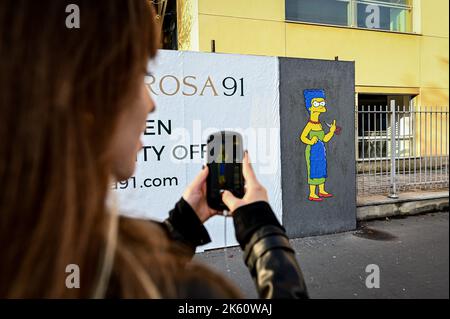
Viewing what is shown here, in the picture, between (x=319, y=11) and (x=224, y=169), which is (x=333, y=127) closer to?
(x=319, y=11)

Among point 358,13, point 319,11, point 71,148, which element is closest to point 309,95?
point 319,11

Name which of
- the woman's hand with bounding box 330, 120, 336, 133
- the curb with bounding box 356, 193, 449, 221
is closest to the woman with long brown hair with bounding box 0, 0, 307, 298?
the curb with bounding box 356, 193, 449, 221

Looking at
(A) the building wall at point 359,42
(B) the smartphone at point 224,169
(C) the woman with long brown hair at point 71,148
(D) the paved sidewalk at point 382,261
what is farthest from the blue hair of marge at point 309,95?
(C) the woman with long brown hair at point 71,148

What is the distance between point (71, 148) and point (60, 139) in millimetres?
21

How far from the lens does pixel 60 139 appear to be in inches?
20.7

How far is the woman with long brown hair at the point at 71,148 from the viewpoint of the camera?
0.52 meters

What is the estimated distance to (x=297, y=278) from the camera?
0.83 meters

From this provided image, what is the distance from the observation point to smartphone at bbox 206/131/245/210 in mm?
1084

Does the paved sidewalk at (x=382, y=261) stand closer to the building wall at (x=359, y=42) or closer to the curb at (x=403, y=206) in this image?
the curb at (x=403, y=206)

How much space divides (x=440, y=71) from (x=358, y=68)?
303cm

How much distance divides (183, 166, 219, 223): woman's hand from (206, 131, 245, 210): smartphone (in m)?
0.02

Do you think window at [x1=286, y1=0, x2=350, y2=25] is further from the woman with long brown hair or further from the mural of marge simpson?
the woman with long brown hair
